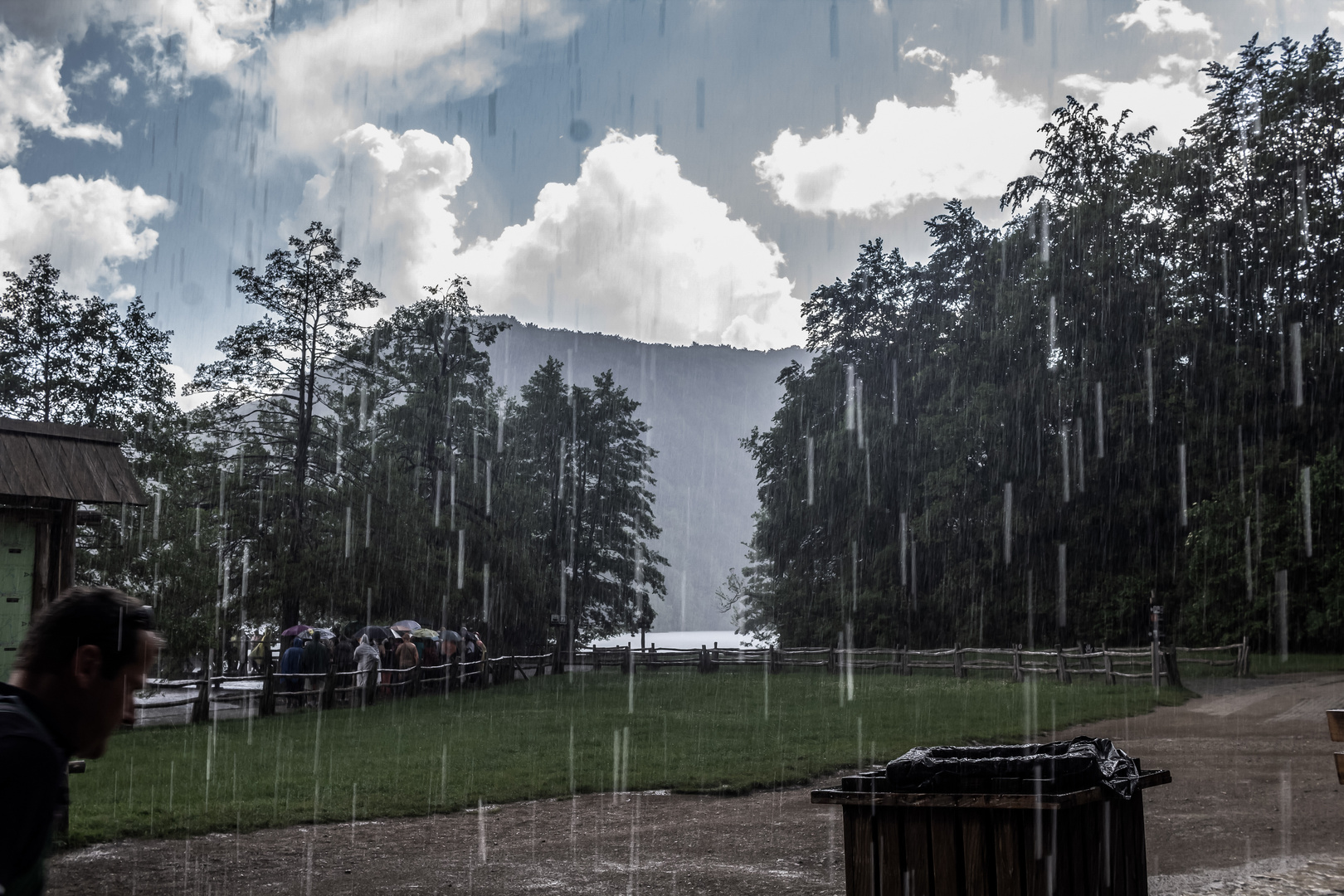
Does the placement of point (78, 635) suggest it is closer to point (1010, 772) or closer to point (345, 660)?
point (1010, 772)

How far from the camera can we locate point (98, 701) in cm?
239

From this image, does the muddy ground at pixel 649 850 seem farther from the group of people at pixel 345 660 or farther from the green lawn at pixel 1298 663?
the green lawn at pixel 1298 663

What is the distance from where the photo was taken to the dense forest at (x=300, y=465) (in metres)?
28.5

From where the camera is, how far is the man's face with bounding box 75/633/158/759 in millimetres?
2352

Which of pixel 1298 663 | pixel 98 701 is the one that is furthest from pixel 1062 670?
pixel 98 701

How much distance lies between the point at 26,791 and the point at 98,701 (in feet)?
1.09

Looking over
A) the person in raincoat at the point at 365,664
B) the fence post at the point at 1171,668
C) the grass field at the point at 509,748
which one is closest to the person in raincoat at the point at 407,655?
the person in raincoat at the point at 365,664

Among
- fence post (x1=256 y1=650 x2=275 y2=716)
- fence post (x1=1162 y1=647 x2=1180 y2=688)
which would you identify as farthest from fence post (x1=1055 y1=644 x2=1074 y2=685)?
fence post (x1=256 y1=650 x2=275 y2=716)

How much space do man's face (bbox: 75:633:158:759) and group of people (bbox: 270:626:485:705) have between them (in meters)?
19.4

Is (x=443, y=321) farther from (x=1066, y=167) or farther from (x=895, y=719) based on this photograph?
(x=895, y=719)

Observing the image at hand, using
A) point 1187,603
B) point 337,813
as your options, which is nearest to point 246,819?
point 337,813

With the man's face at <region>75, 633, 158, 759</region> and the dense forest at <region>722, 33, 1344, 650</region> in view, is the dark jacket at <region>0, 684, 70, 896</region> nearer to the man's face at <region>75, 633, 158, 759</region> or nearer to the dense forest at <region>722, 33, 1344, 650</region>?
the man's face at <region>75, 633, 158, 759</region>

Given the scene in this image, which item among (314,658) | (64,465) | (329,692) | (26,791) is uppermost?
(64,465)

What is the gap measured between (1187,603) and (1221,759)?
24858 mm
